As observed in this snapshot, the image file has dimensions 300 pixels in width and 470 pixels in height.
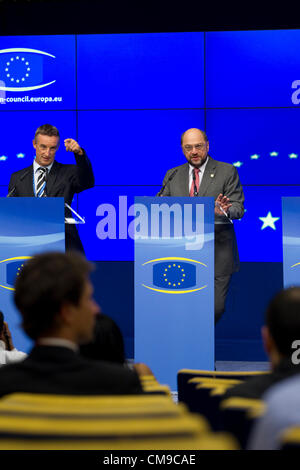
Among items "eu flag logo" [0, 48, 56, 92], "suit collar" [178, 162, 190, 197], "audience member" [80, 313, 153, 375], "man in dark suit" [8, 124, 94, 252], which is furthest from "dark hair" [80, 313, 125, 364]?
"eu flag logo" [0, 48, 56, 92]

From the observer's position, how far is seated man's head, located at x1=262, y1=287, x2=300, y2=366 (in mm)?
1458

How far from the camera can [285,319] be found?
146 cm

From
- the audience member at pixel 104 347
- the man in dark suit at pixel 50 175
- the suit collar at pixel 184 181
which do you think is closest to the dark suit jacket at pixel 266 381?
the audience member at pixel 104 347

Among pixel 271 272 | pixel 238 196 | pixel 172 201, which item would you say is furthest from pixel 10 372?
pixel 271 272

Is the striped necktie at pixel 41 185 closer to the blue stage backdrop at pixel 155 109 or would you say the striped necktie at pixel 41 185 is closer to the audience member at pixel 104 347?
the blue stage backdrop at pixel 155 109

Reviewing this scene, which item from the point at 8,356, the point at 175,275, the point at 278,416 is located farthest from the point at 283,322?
the point at 175,275

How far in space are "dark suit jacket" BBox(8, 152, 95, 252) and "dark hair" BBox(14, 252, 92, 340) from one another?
3972 millimetres

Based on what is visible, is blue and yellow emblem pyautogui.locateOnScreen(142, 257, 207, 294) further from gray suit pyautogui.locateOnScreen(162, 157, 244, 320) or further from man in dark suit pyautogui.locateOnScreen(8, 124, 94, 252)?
man in dark suit pyautogui.locateOnScreen(8, 124, 94, 252)

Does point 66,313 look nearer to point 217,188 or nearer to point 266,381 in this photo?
point 266,381

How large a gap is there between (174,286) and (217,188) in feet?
3.70

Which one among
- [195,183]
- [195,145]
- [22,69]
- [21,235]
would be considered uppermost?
[22,69]

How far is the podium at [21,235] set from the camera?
4461mm

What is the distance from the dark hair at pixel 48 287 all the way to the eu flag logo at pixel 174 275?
2919 millimetres
